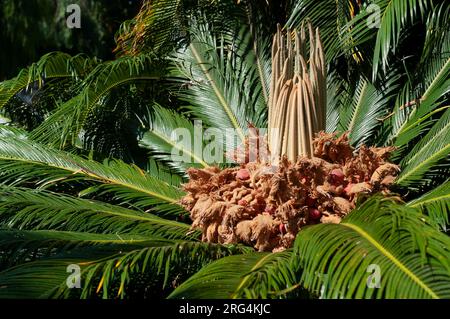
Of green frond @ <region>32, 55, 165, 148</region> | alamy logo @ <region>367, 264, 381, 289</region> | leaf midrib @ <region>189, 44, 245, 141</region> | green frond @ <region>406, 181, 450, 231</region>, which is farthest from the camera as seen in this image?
leaf midrib @ <region>189, 44, 245, 141</region>

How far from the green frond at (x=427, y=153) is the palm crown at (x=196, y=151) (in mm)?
14

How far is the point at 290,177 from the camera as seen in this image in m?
4.40

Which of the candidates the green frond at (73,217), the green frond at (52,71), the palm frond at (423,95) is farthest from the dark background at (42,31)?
the green frond at (73,217)

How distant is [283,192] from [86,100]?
1830 mm

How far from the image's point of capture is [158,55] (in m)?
6.29

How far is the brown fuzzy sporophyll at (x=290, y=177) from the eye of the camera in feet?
14.4

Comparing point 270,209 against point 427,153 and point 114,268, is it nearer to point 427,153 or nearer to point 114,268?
point 114,268

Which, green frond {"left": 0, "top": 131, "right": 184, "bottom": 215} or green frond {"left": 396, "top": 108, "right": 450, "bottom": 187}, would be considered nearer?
green frond {"left": 396, "top": 108, "right": 450, "bottom": 187}

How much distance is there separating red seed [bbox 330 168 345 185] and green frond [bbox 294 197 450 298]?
55 centimetres

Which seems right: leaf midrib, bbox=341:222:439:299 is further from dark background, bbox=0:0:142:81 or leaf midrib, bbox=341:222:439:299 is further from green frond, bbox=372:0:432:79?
dark background, bbox=0:0:142:81

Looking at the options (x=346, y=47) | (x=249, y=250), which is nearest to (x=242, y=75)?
(x=346, y=47)

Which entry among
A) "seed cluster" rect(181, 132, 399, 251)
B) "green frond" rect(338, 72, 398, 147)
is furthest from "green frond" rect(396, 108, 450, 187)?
"green frond" rect(338, 72, 398, 147)

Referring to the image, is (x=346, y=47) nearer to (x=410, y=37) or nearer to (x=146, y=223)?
(x=410, y=37)

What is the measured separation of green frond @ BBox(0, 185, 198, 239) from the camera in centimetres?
476
